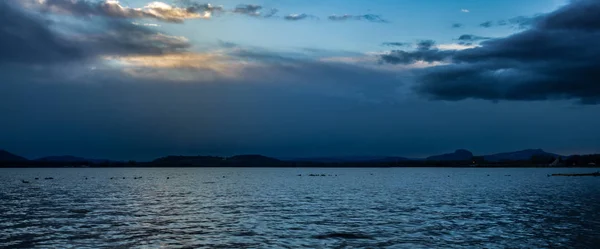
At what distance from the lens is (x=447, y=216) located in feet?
180

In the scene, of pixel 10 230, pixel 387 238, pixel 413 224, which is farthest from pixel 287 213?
pixel 10 230

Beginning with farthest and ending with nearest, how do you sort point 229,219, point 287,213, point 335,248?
point 287,213 < point 229,219 < point 335,248

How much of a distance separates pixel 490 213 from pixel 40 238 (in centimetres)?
4999

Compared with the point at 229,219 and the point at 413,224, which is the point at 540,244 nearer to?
the point at 413,224

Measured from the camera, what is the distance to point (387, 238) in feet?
128

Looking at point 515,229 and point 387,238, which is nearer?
point 387,238

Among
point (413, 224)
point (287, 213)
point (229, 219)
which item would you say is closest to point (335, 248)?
point (413, 224)

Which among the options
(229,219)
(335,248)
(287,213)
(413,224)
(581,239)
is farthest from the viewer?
(287,213)

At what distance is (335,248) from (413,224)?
52.5 feet

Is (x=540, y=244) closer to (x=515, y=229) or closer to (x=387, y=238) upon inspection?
(x=515, y=229)

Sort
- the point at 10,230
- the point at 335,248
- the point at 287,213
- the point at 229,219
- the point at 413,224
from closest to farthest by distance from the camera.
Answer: the point at 335,248
the point at 10,230
the point at 413,224
the point at 229,219
the point at 287,213

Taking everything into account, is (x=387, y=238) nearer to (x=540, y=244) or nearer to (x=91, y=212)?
(x=540, y=244)

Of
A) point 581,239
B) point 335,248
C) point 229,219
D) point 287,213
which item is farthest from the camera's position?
point 287,213

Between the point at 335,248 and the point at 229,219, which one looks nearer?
the point at 335,248
